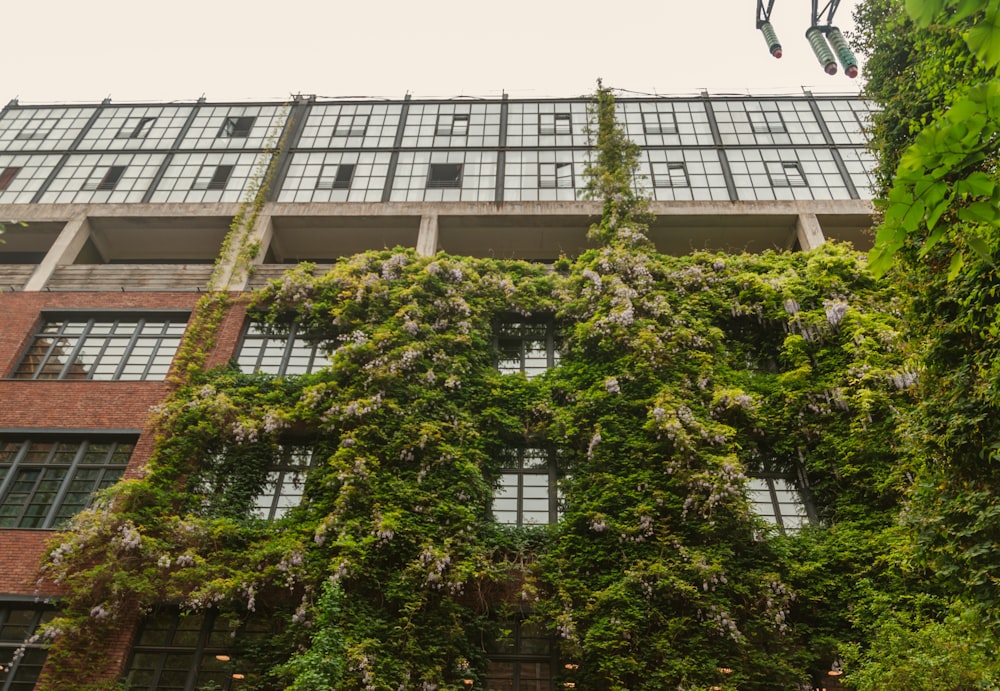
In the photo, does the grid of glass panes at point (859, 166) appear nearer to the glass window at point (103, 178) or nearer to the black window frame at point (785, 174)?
the black window frame at point (785, 174)

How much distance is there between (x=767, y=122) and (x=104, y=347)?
86.5ft

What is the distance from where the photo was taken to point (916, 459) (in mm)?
8734

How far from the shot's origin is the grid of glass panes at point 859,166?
2492 cm

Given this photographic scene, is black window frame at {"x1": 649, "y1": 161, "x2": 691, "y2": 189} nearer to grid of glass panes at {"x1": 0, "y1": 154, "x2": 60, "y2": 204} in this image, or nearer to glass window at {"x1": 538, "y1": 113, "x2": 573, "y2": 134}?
glass window at {"x1": 538, "y1": 113, "x2": 573, "y2": 134}

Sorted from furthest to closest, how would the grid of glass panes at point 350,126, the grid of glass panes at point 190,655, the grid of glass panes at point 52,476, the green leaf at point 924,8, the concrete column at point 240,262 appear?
the grid of glass panes at point 350,126 → the concrete column at point 240,262 → the grid of glass panes at point 52,476 → the grid of glass panes at point 190,655 → the green leaf at point 924,8

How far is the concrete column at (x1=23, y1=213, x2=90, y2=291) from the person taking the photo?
21.5 meters

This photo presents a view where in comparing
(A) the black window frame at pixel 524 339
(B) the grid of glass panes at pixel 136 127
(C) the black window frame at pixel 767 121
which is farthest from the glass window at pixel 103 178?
(C) the black window frame at pixel 767 121

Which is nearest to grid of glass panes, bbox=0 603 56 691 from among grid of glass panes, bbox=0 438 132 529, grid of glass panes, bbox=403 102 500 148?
grid of glass panes, bbox=0 438 132 529

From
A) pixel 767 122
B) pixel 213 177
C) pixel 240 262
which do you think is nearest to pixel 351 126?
pixel 213 177

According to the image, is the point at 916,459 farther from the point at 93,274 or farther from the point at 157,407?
the point at 93,274

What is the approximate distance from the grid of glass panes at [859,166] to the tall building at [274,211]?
10cm

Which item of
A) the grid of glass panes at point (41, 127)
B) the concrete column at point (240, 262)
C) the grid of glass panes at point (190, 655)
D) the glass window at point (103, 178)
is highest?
the grid of glass panes at point (41, 127)

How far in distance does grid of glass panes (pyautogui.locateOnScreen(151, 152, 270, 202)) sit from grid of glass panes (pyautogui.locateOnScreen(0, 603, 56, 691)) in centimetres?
1550

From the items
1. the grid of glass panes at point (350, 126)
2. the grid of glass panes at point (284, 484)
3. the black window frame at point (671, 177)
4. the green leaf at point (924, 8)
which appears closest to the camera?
the green leaf at point (924, 8)
